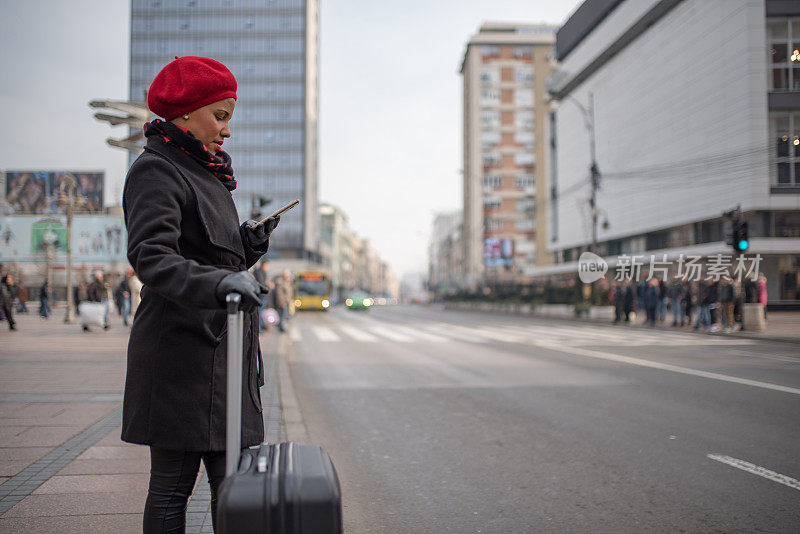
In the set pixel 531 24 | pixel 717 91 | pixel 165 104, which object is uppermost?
pixel 531 24

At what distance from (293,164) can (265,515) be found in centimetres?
8428

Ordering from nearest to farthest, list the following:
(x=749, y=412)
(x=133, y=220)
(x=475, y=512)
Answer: (x=133, y=220) → (x=475, y=512) → (x=749, y=412)

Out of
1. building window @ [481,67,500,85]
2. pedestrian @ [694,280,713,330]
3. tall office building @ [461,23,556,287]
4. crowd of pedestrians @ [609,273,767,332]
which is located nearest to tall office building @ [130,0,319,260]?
tall office building @ [461,23,556,287]

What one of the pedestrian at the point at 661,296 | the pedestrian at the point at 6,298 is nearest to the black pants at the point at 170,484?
the pedestrian at the point at 6,298

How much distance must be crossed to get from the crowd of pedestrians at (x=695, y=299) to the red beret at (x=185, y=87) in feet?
63.6

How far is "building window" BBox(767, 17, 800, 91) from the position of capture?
99.0 ft

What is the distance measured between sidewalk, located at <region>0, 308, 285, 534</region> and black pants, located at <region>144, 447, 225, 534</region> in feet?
3.97

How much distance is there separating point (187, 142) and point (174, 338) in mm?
614

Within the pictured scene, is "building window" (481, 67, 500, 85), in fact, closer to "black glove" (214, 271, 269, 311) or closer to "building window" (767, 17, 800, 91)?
"building window" (767, 17, 800, 91)

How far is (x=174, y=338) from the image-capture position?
1.87 m

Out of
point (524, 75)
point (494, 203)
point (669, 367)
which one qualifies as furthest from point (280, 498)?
point (524, 75)

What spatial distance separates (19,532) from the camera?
296 centimetres

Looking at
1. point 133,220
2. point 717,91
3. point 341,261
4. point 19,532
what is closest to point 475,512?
point 19,532

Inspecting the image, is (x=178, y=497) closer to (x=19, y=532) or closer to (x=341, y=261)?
(x=19, y=532)
